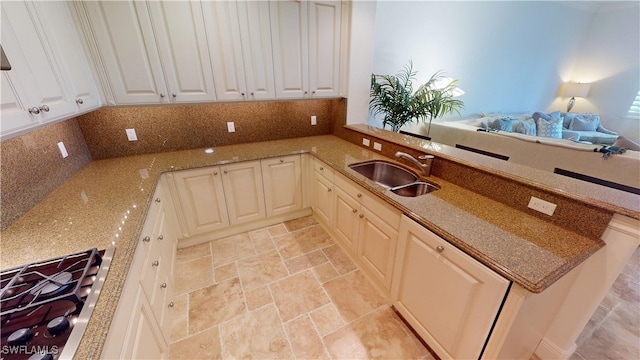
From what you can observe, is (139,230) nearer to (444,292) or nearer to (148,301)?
(148,301)

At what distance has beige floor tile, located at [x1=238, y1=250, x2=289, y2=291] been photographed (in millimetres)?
1927

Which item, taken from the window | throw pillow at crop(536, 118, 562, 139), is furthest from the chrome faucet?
the window

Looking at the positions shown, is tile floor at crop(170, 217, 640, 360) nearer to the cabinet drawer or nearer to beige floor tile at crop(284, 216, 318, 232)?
beige floor tile at crop(284, 216, 318, 232)

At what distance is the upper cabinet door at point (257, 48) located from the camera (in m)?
1.97

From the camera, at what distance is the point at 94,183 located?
64.7 inches

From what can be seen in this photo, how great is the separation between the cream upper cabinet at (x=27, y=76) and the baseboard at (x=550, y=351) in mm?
2678

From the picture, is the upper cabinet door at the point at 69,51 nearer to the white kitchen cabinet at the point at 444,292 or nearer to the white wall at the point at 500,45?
the white kitchen cabinet at the point at 444,292

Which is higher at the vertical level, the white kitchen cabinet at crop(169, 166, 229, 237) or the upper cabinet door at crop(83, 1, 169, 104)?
the upper cabinet door at crop(83, 1, 169, 104)

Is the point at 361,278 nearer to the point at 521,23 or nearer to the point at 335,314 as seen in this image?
the point at 335,314

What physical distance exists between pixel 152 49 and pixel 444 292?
2503 millimetres

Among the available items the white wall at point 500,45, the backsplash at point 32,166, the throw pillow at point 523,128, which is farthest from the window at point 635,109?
the backsplash at point 32,166

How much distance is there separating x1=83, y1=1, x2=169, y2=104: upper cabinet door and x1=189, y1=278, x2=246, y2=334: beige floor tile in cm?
155

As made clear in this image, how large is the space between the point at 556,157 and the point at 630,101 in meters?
4.39

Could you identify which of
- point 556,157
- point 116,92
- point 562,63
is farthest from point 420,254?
point 562,63
